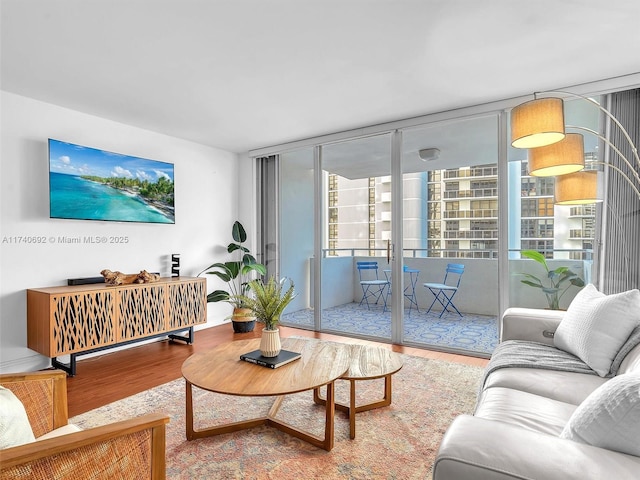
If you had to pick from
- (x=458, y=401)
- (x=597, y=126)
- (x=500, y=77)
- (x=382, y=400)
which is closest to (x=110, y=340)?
(x=382, y=400)

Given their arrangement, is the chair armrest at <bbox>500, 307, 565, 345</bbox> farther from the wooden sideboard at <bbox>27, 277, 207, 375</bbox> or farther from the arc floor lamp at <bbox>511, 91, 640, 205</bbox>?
the wooden sideboard at <bbox>27, 277, 207, 375</bbox>

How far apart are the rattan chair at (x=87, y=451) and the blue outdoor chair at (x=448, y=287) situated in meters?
3.73

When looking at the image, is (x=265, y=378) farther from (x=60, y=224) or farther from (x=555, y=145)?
(x=60, y=224)

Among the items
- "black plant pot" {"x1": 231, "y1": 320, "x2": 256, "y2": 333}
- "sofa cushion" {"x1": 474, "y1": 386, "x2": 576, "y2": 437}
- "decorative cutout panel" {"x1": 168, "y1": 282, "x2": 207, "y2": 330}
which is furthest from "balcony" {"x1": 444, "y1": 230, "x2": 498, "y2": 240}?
"decorative cutout panel" {"x1": 168, "y1": 282, "x2": 207, "y2": 330}

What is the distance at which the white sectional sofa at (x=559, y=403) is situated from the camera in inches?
37.1

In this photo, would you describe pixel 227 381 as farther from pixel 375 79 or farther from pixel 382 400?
pixel 375 79

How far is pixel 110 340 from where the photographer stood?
3.37 m

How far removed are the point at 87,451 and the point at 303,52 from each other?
8.22 ft

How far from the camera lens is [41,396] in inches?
57.7

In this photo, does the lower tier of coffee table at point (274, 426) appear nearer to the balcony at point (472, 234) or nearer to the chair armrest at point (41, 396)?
the chair armrest at point (41, 396)

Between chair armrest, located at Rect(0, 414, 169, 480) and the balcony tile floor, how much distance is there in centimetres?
323

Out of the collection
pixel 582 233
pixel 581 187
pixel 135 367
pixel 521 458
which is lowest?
pixel 135 367

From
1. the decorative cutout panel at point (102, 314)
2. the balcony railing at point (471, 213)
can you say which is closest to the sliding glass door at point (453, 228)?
the balcony railing at point (471, 213)

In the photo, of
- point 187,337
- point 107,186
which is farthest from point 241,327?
point 107,186
